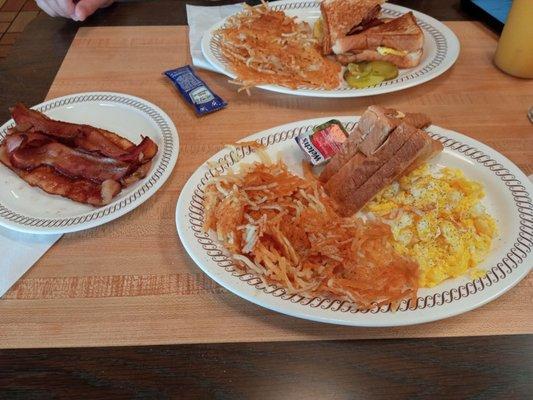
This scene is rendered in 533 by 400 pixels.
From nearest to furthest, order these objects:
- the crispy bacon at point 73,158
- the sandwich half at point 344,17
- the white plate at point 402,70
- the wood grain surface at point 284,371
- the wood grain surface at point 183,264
Result: the wood grain surface at point 284,371, the wood grain surface at point 183,264, the crispy bacon at point 73,158, the white plate at point 402,70, the sandwich half at point 344,17

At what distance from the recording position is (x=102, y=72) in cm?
206

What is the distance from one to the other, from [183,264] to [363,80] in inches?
42.5

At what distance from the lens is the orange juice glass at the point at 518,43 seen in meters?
1.86

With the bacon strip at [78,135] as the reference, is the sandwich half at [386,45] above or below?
above

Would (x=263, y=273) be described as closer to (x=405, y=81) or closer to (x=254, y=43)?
(x=405, y=81)

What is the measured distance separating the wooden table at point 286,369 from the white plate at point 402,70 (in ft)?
3.30

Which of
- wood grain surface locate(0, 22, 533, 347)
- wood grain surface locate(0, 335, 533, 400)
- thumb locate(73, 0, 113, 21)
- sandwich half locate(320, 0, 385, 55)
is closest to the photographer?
wood grain surface locate(0, 335, 533, 400)

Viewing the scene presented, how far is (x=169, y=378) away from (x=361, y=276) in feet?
1.65

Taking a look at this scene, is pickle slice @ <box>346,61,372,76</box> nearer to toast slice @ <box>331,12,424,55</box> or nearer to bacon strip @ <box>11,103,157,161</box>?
toast slice @ <box>331,12,424,55</box>

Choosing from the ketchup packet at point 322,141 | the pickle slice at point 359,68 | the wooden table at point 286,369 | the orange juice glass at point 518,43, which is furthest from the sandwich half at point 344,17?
the wooden table at point 286,369

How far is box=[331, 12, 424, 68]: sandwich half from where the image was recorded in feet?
6.52

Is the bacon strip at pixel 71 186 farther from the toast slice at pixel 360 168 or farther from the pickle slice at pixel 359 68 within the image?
the pickle slice at pixel 359 68

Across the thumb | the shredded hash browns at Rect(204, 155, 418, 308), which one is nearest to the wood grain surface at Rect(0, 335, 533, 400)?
the shredded hash browns at Rect(204, 155, 418, 308)

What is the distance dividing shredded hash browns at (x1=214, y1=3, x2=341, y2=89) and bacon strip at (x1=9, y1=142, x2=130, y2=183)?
662 mm
